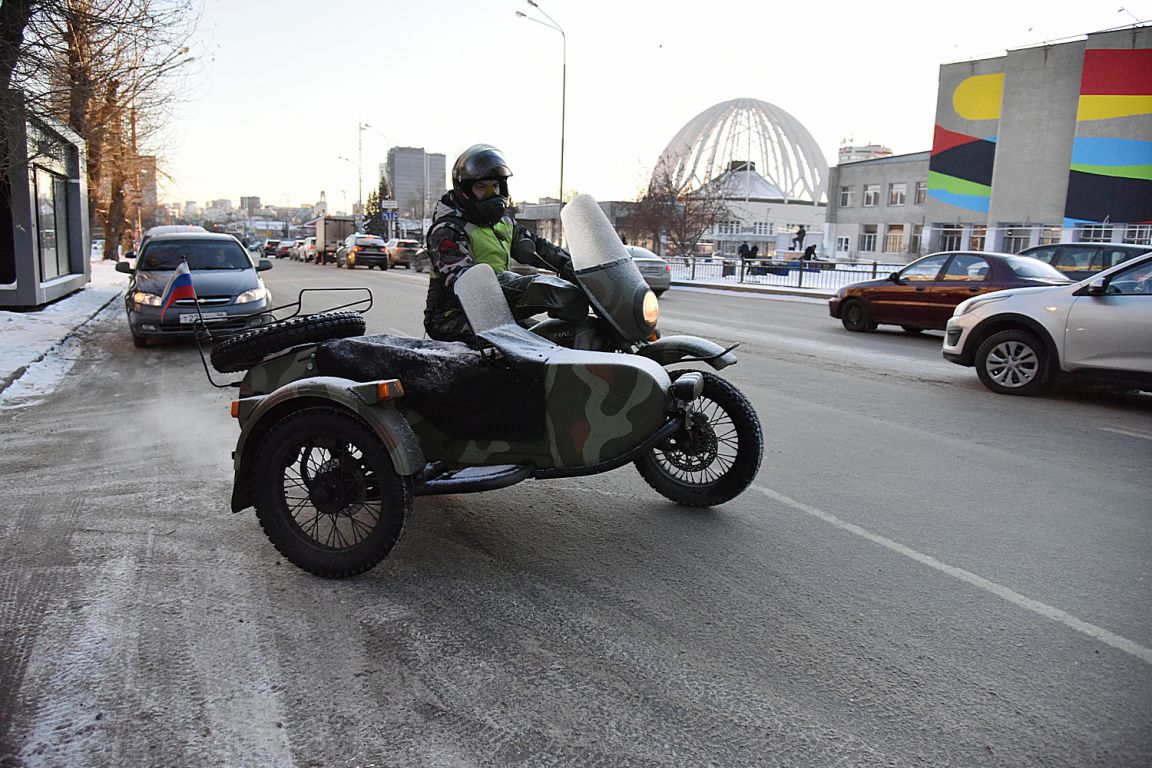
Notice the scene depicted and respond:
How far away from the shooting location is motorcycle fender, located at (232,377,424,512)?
11.6 ft

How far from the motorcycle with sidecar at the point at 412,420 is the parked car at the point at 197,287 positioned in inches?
287

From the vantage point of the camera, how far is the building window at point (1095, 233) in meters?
40.7

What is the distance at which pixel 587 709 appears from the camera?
2.75 meters

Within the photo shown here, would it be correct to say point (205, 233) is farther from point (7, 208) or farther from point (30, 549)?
point (30, 549)

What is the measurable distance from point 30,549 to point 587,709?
308 cm

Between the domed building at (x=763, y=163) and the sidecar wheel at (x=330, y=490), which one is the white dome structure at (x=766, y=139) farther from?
the sidecar wheel at (x=330, y=490)

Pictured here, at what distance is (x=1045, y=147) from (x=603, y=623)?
52.2 metres

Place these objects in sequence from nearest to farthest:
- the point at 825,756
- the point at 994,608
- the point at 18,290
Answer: the point at 825,756 < the point at 994,608 < the point at 18,290

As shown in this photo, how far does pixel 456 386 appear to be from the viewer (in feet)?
12.5

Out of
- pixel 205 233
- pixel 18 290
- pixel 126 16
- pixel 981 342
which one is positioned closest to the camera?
pixel 981 342

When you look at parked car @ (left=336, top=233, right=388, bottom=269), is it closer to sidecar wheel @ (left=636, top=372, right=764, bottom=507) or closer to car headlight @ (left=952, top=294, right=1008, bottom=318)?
car headlight @ (left=952, top=294, right=1008, bottom=318)

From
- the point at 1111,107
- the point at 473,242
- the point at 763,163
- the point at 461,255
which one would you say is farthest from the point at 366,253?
the point at 763,163

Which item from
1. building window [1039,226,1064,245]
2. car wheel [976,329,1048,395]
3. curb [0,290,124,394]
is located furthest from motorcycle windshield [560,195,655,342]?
building window [1039,226,1064,245]

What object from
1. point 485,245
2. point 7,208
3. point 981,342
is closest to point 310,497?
point 485,245
